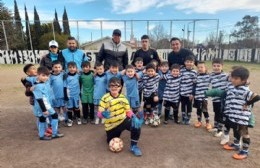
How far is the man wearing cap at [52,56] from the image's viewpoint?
620 centimetres

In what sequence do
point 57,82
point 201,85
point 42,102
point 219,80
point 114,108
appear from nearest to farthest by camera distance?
1. point 114,108
2. point 42,102
3. point 219,80
4. point 201,85
5. point 57,82

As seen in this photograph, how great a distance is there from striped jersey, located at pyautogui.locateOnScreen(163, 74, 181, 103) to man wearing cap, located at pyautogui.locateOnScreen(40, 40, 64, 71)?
2713 mm

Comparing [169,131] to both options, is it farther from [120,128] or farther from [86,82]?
[86,82]

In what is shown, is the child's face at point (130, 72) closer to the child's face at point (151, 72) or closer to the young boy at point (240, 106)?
the child's face at point (151, 72)

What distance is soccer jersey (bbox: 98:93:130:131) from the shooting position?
4688 mm

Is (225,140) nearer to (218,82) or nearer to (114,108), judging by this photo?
(218,82)

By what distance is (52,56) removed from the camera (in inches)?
249

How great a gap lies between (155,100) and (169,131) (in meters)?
0.82

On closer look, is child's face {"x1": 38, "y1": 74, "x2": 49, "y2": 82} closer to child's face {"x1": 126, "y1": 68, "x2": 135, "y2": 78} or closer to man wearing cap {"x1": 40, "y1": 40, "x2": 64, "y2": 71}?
man wearing cap {"x1": 40, "y1": 40, "x2": 64, "y2": 71}

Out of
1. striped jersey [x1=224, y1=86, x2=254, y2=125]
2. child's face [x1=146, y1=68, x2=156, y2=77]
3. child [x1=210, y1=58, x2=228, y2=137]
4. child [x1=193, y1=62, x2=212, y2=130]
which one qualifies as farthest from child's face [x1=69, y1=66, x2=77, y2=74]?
striped jersey [x1=224, y1=86, x2=254, y2=125]

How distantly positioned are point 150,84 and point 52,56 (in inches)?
101

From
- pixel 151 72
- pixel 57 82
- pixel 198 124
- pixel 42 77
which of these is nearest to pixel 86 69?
pixel 57 82

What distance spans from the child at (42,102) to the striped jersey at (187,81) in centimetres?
303

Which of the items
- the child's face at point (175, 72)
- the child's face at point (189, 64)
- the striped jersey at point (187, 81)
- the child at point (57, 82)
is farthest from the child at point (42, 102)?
the child's face at point (189, 64)
